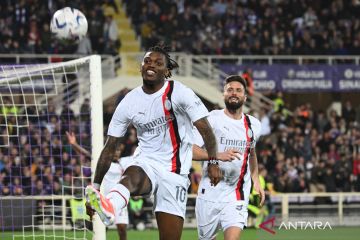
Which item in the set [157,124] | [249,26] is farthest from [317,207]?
[157,124]

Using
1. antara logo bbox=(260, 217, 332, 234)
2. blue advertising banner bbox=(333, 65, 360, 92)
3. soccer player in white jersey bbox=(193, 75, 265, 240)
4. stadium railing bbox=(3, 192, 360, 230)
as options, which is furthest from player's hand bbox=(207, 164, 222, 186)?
blue advertising banner bbox=(333, 65, 360, 92)

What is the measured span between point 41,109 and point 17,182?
488 centimetres

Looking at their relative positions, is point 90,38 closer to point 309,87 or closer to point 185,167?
point 309,87

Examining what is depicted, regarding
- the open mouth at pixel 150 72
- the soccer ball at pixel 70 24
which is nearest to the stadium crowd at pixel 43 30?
the soccer ball at pixel 70 24

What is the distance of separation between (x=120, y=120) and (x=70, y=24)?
6446 mm

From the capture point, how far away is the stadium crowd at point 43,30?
85.7 feet

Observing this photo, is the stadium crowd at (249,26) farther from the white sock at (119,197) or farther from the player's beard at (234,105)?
the white sock at (119,197)

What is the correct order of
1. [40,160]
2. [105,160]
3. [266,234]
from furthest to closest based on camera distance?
[266,234] → [40,160] → [105,160]

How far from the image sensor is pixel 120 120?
9047 millimetres

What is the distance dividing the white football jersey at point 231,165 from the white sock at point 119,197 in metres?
2.09

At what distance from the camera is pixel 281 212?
72.6 ft

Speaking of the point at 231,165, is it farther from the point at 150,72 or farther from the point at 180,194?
the point at 150,72

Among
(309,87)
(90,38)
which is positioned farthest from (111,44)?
(309,87)

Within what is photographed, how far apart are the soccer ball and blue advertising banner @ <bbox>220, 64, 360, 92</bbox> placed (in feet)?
39.5
